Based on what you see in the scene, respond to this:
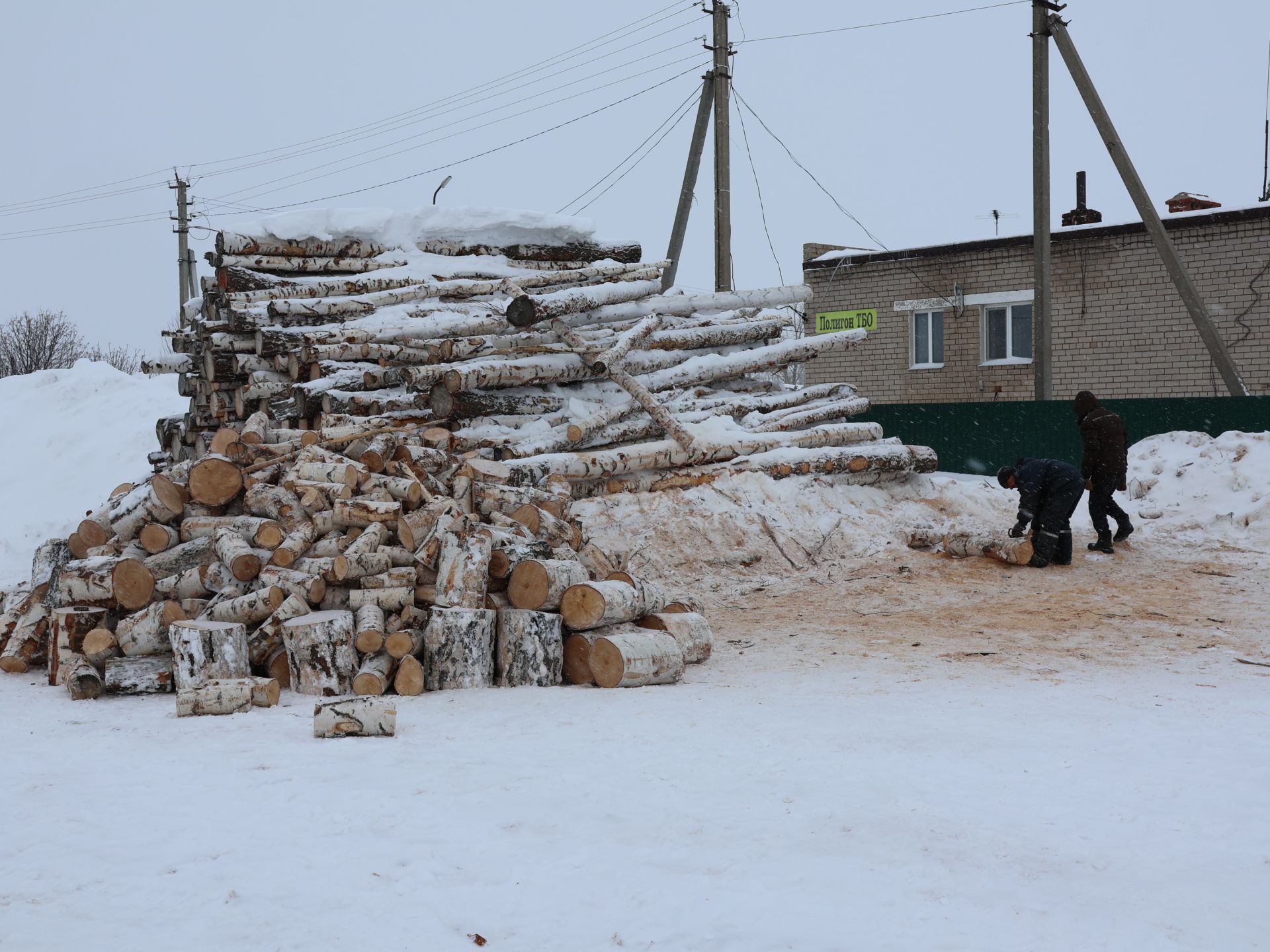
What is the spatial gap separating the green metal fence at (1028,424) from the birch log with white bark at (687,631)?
32.0 feet

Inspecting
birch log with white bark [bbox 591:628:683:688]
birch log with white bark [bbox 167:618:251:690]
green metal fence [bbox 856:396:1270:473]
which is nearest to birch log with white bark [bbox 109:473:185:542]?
A: birch log with white bark [bbox 167:618:251:690]

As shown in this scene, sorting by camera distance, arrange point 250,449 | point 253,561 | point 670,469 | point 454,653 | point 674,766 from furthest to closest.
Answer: point 670,469 < point 250,449 < point 253,561 < point 454,653 < point 674,766

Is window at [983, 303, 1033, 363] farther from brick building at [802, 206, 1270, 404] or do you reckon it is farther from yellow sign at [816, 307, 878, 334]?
yellow sign at [816, 307, 878, 334]

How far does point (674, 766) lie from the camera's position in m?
5.08

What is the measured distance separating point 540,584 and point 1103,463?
7.29 m

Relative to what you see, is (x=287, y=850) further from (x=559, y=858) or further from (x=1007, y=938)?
(x=1007, y=938)

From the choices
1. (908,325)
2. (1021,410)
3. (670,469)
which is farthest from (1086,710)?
(908,325)

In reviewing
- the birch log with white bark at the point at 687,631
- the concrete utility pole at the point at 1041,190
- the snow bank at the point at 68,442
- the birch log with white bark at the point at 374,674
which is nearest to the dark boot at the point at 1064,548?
the birch log with white bark at the point at 687,631

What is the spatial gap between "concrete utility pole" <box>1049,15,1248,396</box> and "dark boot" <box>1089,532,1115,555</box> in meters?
6.39

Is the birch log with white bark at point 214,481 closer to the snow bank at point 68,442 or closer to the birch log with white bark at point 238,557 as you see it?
the birch log with white bark at point 238,557

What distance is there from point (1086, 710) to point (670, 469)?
21.9ft

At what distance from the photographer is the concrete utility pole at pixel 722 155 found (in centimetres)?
2038

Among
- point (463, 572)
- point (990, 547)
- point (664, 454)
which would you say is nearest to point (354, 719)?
point (463, 572)

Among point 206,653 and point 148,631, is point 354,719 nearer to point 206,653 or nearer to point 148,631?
point 206,653
